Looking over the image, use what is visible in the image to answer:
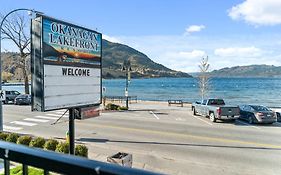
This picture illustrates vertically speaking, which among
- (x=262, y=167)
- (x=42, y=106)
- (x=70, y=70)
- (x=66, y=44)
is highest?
(x=66, y=44)

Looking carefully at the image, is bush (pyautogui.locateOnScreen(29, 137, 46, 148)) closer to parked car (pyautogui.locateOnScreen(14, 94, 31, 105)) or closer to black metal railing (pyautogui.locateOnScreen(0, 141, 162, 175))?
black metal railing (pyautogui.locateOnScreen(0, 141, 162, 175))

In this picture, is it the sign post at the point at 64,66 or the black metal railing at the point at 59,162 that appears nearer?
the black metal railing at the point at 59,162

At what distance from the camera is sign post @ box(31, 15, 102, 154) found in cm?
812

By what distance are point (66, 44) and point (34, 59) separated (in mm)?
1069

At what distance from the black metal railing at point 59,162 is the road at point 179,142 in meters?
9.98

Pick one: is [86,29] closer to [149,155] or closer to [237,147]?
[149,155]

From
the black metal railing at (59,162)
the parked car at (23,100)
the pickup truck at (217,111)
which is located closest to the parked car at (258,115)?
the pickup truck at (217,111)

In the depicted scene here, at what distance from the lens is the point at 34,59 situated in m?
8.16

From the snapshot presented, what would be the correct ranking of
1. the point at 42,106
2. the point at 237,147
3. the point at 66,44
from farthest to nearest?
the point at 237,147, the point at 66,44, the point at 42,106

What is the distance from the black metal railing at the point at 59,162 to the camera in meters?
1.71

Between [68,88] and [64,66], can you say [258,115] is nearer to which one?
[68,88]

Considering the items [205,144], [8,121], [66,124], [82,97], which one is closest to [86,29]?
[82,97]

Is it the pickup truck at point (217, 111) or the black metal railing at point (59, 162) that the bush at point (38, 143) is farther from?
the pickup truck at point (217, 111)

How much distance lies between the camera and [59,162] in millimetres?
1893
